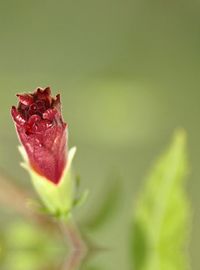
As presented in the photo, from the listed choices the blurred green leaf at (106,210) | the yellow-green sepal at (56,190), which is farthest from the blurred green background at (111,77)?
the yellow-green sepal at (56,190)

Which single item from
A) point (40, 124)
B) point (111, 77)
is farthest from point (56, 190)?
point (111, 77)

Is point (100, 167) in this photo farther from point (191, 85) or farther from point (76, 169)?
point (191, 85)

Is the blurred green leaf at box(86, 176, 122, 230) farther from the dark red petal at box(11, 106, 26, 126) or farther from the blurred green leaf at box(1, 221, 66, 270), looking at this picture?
the dark red petal at box(11, 106, 26, 126)

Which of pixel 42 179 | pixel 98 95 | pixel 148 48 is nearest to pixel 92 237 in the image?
pixel 42 179

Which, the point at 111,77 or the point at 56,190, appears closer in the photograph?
the point at 56,190

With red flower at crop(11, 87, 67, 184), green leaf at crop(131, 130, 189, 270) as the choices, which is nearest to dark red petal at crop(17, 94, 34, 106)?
red flower at crop(11, 87, 67, 184)

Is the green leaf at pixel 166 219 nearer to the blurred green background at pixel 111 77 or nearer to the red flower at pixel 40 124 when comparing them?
the red flower at pixel 40 124

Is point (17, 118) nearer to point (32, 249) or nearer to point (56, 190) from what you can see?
point (56, 190)
